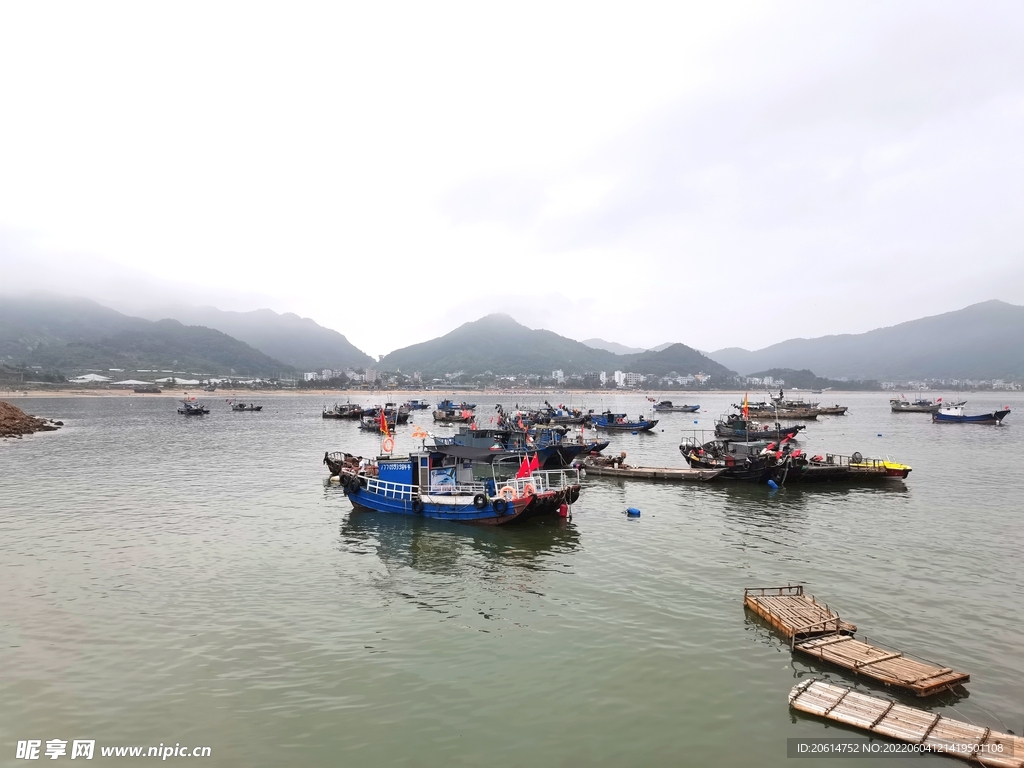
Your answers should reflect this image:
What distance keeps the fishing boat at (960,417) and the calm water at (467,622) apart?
9610 centimetres

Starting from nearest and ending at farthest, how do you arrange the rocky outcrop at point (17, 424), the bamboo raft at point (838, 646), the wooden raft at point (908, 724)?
the wooden raft at point (908, 724) → the bamboo raft at point (838, 646) → the rocky outcrop at point (17, 424)

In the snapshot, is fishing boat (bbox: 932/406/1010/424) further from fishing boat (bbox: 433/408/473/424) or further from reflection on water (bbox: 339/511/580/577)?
reflection on water (bbox: 339/511/580/577)

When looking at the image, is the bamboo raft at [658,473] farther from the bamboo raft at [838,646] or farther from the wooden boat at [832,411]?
the wooden boat at [832,411]

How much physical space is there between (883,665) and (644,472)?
111ft

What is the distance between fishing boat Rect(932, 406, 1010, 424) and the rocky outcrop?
168856mm

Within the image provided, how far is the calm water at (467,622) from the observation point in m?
13.5

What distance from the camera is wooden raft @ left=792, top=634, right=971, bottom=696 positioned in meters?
14.5

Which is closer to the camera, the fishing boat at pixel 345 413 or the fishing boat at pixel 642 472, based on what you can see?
the fishing boat at pixel 642 472

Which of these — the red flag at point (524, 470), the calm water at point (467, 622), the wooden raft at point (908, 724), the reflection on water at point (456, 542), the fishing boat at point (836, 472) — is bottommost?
the reflection on water at point (456, 542)

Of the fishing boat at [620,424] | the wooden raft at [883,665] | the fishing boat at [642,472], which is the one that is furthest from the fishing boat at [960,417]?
the wooden raft at [883,665]

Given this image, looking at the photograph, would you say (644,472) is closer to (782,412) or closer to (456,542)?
(456,542)

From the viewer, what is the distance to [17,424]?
8581cm

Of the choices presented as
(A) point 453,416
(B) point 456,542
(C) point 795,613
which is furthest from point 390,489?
(A) point 453,416

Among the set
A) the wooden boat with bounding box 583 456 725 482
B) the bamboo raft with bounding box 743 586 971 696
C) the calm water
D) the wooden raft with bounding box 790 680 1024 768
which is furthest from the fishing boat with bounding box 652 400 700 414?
the wooden raft with bounding box 790 680 1024 768
